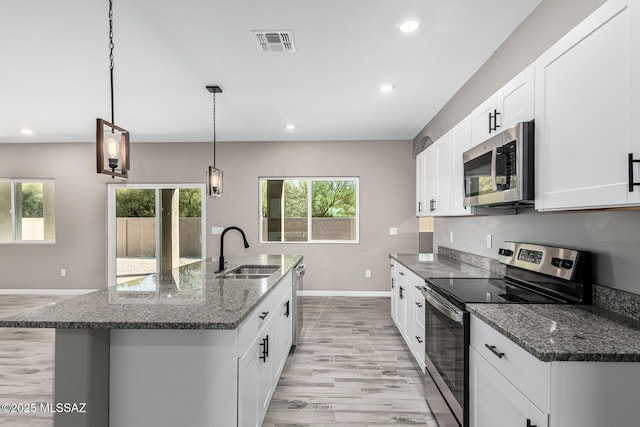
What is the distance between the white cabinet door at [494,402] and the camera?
1221 millimetres

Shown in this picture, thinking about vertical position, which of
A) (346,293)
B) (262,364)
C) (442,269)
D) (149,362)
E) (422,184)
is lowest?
(346,293)

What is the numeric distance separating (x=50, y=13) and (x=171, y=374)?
98.9 inches

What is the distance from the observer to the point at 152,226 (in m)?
6.14

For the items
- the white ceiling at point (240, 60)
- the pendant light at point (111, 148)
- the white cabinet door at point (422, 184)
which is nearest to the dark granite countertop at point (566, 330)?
the white ceiling at point (240, 60)

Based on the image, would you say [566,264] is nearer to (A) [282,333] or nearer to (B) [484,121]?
(B) [484,121]

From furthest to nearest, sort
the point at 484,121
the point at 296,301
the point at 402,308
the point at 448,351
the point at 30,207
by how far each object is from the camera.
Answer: the point at 30,207
the point at 402,308
the point at 296,301
the point at 484,121
the point at 448,351

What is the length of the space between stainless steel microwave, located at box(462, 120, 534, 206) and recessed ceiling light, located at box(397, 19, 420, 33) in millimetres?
975

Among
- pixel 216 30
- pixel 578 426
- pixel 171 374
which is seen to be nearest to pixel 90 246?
pixel 216 30

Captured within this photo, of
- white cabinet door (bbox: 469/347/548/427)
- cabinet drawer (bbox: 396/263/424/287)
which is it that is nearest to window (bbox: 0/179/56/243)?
cabinet drawer (bbox: 396/263/424/287)

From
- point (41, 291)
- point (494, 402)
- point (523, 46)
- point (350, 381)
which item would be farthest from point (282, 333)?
point (41, 291)

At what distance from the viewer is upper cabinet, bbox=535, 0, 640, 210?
1.14 metres

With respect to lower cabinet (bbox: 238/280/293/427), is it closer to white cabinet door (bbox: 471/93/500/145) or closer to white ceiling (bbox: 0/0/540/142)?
white cabinet door (bbox: 471/93/500/145)

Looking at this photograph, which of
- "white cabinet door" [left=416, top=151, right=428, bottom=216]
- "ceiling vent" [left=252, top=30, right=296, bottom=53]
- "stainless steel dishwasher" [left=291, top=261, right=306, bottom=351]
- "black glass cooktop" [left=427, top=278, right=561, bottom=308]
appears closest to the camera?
"black glass cooktop" [left=427, top=278, right=561, bottom=308]

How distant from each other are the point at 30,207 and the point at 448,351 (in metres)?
7.29
